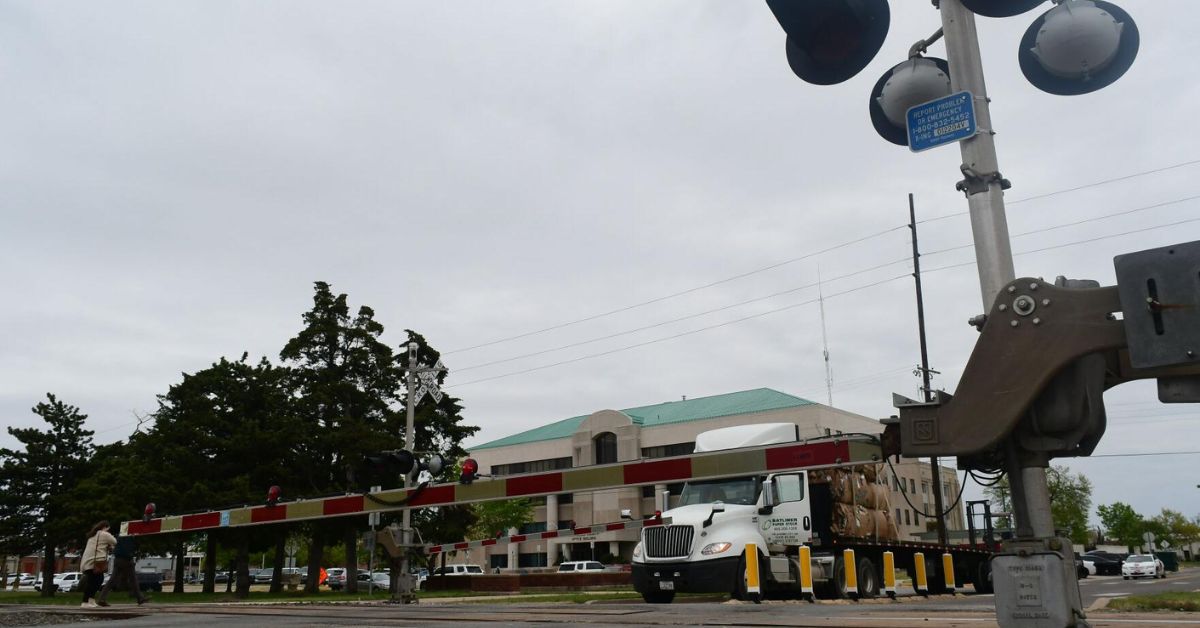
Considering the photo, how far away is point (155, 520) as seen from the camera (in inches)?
827

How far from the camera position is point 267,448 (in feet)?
96.2

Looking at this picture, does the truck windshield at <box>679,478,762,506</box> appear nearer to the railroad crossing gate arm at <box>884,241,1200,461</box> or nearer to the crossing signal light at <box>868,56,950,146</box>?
the crossing signal light at <box>868,56,950,146</box>

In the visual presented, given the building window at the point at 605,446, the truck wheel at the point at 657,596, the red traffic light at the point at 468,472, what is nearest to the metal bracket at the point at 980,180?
the red traffic light at the point at 468,472

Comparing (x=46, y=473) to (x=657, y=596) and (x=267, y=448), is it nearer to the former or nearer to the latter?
(x=267, y=448)

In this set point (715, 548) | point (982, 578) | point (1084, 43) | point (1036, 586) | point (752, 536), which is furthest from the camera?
point (982, 578)

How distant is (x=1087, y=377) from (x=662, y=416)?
72.5 meters

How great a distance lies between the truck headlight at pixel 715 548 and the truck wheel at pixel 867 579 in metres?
3.83

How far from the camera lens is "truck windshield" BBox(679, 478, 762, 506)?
15102mm

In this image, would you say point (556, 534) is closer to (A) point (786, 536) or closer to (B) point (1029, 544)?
(A) point (786, 536)

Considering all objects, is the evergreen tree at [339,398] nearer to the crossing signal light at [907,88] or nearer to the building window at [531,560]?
the crossing signal light at [907,88]

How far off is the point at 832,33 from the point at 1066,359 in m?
2.39

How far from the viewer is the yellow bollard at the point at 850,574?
50.9ft

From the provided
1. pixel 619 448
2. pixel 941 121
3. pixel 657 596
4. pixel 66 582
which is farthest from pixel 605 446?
pixel 941 121

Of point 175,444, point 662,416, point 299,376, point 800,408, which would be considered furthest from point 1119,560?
point 175,444
